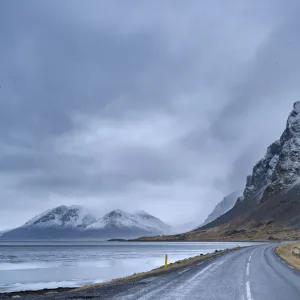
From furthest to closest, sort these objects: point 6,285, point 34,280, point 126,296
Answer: point 34,280 → point 6,285 → point 126,296

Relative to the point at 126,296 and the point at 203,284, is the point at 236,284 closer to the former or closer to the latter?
the point at 203,284

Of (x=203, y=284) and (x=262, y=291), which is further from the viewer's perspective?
(x=203, y=284)

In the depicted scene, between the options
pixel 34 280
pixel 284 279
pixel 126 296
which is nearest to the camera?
pixel 126 296

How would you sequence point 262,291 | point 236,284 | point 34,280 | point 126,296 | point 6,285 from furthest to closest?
point 34,280 → point 6,285 → point 236,284 → point 262,291 → point 126,296

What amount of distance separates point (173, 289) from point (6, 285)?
94.6 feet

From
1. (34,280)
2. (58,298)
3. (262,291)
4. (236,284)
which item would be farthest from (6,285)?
(262,291)

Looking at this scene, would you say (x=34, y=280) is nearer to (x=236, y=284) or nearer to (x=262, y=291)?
(x=236, y=284)

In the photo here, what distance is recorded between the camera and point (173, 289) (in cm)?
2536

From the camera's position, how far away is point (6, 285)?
48062 mm

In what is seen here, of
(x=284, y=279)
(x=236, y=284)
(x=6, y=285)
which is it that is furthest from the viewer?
(x=6, y=285)

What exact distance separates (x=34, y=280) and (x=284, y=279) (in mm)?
Answer: 33200

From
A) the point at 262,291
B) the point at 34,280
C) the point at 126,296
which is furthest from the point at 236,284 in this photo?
the point at 34,280

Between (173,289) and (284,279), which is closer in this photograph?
(173,289)

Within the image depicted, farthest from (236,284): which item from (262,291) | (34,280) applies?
(34,280)
